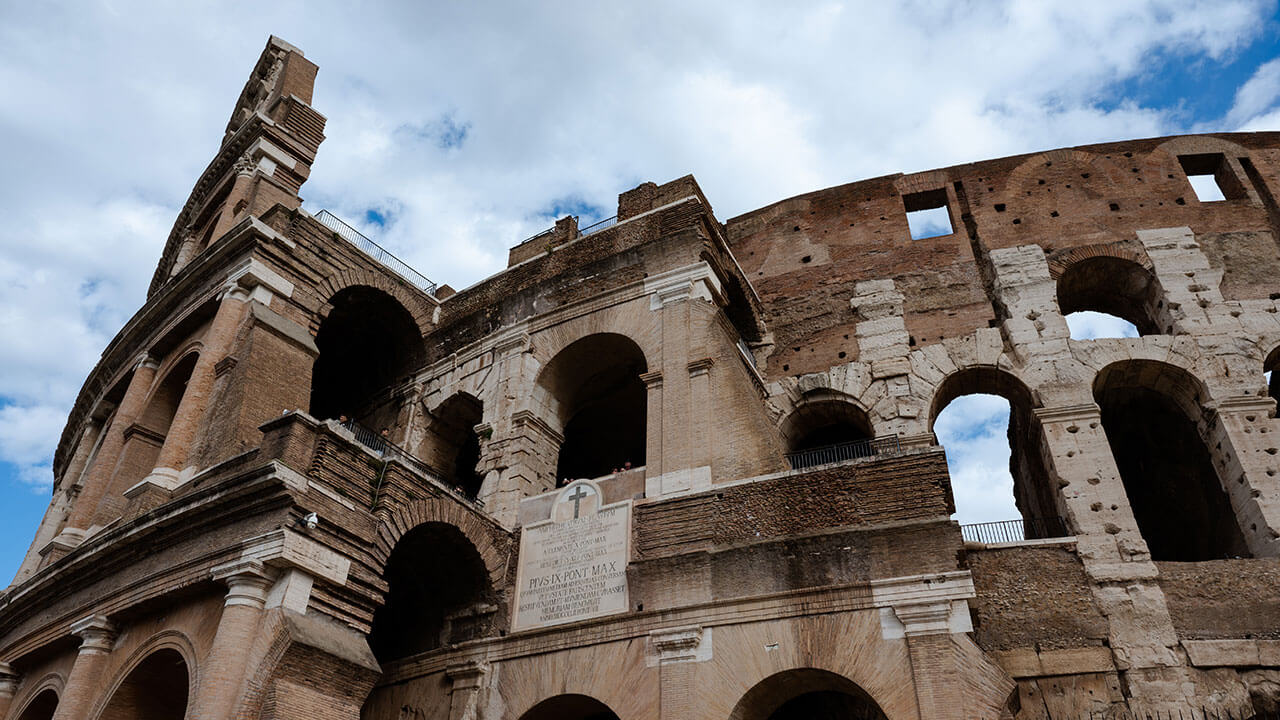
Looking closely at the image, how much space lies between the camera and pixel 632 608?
11.1 m

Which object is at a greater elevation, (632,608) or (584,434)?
(584,434)

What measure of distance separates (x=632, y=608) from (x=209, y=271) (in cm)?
976

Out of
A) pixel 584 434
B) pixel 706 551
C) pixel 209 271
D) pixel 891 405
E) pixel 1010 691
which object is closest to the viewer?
pixel 1010 691

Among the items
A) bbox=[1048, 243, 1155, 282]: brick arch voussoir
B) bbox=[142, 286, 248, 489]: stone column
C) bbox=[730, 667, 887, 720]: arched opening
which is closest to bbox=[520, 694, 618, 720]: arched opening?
bbox=[730, 667, 887, 720]: arched opening

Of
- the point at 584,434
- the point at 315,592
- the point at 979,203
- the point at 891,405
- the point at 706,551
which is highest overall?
the point at 979,203

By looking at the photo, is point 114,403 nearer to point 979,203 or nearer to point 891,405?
point 891,405

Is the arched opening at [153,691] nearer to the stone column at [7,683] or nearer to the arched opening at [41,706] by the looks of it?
the arched opening at [41,706]

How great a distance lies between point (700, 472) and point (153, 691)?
7.17m

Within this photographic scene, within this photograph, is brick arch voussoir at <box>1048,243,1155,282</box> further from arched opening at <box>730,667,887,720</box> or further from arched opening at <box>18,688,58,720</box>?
arched opening at <box>18,688,58,720</box>

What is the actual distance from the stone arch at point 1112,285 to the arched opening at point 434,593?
10420mm

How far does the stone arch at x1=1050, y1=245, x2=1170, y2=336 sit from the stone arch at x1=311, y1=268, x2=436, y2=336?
1082 centimetres

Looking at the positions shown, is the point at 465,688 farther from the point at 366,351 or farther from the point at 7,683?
the point at 366,351

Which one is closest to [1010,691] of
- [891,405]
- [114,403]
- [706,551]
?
[706,551]

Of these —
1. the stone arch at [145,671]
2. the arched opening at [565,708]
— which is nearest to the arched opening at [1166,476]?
the arched opening at [565,708]
